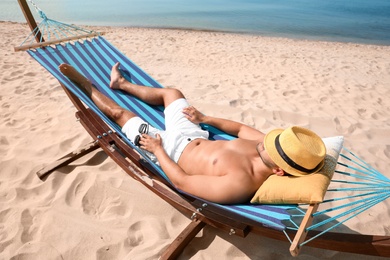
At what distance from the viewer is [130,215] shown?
224 cm

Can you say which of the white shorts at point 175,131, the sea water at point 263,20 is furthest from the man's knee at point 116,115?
the sea water at point 263,20

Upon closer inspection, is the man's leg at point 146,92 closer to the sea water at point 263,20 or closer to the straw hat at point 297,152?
the straw hat at point 297,152

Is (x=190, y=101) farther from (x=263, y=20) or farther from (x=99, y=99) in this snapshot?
(x=263, y=20)

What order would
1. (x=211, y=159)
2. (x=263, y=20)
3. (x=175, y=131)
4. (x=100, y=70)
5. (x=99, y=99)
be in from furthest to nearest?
(x=263, y=20), (x=100, y=70), (x=99, y=99), (x=175, y=131), (x=211, y=159)

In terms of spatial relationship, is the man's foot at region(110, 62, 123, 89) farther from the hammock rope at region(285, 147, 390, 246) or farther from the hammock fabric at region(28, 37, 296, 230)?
the hammock rope at region(285, 147, 390, 246)

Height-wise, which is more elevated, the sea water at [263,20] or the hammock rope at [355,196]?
the hammock rope at [355,196]

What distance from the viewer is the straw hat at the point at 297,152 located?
162 cm

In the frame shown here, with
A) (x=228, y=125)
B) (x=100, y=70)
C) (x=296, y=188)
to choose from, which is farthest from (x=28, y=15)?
(x=296, y=188)

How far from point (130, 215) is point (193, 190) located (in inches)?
25.1

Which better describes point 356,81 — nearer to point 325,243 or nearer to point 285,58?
point 285,58

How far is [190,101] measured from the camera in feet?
13.5

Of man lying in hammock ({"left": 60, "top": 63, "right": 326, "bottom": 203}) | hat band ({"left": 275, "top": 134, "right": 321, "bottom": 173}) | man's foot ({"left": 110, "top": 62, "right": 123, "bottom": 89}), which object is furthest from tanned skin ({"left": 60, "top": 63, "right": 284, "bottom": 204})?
man's foot ({"left": 110, "top": 62, "right": 123, "bottom": 89})

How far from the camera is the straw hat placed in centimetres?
162

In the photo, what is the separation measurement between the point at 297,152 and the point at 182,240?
0.89 metres
